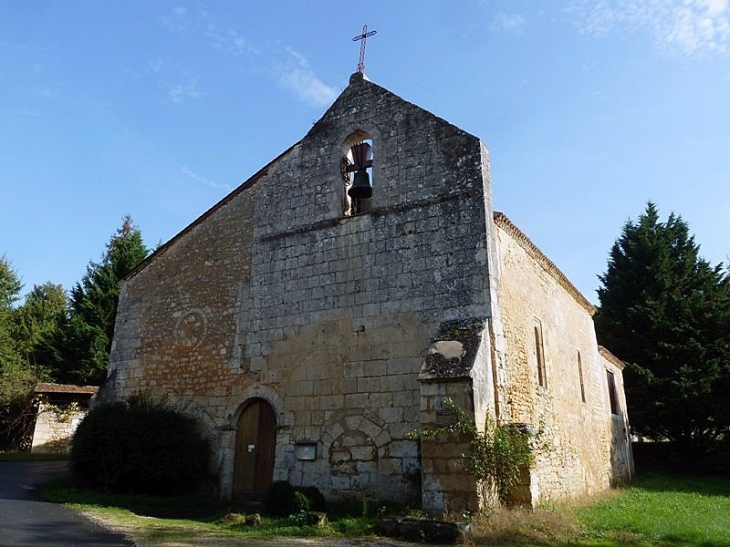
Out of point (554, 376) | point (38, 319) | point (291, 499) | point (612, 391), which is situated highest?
point (38, 319)

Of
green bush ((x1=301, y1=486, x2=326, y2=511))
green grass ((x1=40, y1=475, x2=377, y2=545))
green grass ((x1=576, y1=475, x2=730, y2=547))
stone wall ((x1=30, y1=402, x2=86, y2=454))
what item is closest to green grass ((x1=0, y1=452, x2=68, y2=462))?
stone wall ((x1=30, y1=402, x2=86, y2=454))

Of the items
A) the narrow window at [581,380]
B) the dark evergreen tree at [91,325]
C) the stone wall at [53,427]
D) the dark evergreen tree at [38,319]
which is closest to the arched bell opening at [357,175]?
the narrow window at [581,380]

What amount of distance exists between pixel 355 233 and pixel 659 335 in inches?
617

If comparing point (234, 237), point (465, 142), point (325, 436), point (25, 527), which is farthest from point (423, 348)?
point (25, 527)

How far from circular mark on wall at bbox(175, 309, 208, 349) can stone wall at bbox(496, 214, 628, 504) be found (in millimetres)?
6496

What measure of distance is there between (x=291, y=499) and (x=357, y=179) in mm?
6111

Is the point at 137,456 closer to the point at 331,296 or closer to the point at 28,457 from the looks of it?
the point at 331,296

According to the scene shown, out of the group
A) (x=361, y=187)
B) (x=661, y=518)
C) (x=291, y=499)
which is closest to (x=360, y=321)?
(x=361, y=187)

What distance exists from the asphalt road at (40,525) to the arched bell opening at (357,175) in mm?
6833

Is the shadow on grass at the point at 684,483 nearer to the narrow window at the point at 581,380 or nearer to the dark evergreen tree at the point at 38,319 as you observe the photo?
the narrow window at the point at 581,380

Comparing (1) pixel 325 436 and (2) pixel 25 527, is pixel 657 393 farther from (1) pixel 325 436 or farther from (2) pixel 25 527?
(2) pixel 25 527

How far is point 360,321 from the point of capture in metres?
10.3

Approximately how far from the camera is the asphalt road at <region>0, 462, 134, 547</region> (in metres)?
6.75

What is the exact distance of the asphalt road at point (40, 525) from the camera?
22.2ft
